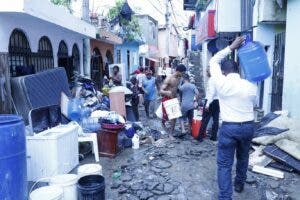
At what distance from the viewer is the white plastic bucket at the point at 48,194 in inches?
154

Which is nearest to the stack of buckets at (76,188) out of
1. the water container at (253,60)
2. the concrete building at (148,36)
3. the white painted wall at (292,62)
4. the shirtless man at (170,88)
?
the water container at (253,60)

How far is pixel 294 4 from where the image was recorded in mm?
7473

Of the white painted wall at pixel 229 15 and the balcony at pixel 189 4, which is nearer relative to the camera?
the white painted wall at pixel 229 15

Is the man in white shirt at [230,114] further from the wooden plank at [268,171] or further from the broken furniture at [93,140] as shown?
the broken furniture at [93,140]

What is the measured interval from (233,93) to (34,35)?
5991 millimetres

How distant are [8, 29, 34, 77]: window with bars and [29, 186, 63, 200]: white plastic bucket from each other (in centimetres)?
437

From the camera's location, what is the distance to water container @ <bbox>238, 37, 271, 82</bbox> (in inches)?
193

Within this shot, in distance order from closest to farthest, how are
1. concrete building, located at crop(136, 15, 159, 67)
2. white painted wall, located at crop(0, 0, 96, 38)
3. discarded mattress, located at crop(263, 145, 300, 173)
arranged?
discarded mattress, located at crop(263, 145, 300, 173) → white painted wall, located at crop(0, 0, 96, 38) → concrete building, located at crop(136, 15, 159, 67)

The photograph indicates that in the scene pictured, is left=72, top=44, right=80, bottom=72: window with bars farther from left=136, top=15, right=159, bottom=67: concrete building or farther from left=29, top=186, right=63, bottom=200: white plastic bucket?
left=136, top=15, right=159, bottom=67: concrete building

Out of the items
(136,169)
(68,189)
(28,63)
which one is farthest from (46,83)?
(68,189)

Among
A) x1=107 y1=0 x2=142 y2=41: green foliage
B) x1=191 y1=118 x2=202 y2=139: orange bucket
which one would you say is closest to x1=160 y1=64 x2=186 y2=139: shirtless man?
x1=191 y1=118 x2=202 y2=139: orange bucket

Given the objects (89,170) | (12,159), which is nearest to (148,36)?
(89,170)

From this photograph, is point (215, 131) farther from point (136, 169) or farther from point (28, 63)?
point (28, 63)

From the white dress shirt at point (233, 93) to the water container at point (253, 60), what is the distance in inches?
13.9
